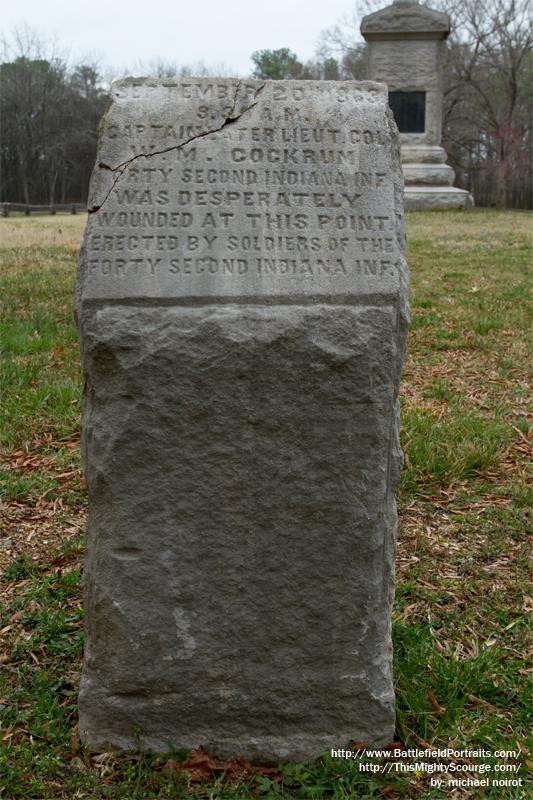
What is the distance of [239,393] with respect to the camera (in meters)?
2.63

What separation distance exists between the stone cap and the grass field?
14095mm

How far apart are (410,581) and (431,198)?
17.5 m

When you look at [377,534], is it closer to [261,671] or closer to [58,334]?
[261,671]

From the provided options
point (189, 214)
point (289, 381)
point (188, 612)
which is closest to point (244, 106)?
point (189, 214)

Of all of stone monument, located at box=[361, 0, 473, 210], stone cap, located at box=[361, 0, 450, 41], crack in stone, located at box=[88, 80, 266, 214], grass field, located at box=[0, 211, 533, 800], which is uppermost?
stone cap, located at box=[361, 0, 450, 41]

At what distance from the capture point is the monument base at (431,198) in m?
20.1

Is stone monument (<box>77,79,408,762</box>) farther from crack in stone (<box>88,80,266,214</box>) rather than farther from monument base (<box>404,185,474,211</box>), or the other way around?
monument base (<box>404,185,474,211</box>)

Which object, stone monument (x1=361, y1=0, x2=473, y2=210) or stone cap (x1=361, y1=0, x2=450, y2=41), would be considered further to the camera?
stone monument (x1=361, y1=0, x2=473, y2=210)

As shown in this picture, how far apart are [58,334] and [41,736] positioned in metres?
4.89

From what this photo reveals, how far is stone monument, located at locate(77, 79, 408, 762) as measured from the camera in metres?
2.62

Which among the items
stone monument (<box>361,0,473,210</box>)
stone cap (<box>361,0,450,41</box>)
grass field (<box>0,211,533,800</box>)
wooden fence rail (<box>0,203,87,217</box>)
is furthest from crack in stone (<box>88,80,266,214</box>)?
wooden fence rail (<box>0,203,87,217</box>)

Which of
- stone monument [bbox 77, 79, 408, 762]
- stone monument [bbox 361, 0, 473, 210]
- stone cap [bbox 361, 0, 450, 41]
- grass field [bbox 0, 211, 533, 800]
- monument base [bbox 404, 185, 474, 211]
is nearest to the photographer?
stone monument [bbox 77, 79, 408, 762]

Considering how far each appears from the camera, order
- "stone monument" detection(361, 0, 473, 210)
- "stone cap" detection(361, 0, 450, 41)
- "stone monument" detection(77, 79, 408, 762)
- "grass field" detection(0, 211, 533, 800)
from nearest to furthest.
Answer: "stone monument" detection(77, 79, 408, 762), "grass field" detection(0, 211, 533, 800), "stone cap" detection(361, 0, 450, 41), "stone monument" detection(361, 0, 473, 210)

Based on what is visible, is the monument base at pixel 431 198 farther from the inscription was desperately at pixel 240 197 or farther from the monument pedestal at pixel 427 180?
the inscription was desperately at pixel 240 197
